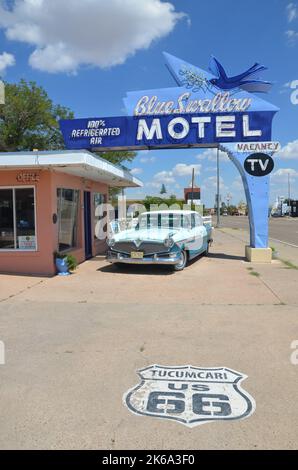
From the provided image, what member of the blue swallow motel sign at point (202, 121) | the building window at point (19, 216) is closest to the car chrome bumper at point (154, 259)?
the building window at point (19, 216)

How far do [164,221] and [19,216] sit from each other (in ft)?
12.9

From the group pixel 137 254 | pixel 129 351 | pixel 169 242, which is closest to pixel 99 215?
pixel 137 254

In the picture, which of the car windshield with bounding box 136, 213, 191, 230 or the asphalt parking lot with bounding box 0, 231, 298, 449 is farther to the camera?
the car windshield with bounding box 136, 213, 191, 230

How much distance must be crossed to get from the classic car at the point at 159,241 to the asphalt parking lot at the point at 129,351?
79 centimetres

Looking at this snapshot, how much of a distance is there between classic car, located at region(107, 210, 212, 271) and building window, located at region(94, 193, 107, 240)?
281 centimetres

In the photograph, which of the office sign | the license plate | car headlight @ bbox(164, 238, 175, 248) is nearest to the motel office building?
the license plate

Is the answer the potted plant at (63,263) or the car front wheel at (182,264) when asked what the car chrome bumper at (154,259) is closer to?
the car front wheel at (182,264)

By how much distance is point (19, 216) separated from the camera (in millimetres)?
10062

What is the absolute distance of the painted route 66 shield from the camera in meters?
3.29

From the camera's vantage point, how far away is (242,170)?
39.1ft

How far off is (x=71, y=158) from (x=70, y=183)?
7.93ft

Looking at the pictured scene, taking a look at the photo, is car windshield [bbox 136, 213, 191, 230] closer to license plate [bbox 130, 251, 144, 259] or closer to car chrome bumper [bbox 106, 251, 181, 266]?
car chrome bumper [bbox 106, 251, 181, 266]

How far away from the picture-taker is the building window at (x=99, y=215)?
14398 millimetres
